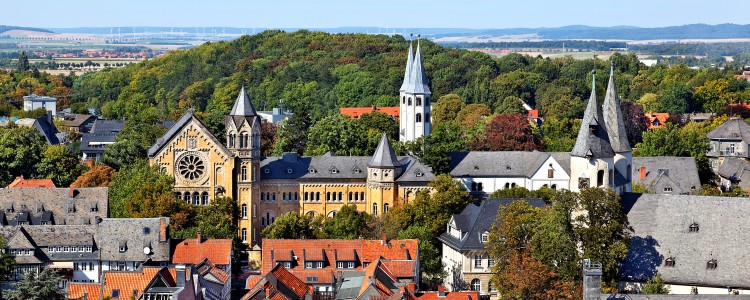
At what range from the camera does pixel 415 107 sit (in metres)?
122

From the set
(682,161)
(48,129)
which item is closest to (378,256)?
(682,161)

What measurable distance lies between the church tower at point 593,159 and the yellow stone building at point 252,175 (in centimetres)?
2255

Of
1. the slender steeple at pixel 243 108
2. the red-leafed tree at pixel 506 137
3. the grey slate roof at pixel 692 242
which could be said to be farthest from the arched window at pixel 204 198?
the grey slate roof at pixel 692 242

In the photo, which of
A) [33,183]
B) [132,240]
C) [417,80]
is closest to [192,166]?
[132,240]

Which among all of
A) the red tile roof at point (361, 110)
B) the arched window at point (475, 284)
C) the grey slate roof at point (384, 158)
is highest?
the grey slate roof at point (384, 158)

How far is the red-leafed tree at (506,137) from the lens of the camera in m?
123

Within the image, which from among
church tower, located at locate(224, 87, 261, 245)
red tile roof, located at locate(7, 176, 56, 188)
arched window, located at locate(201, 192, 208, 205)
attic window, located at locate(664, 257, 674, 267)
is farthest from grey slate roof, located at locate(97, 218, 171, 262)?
attic window, located at locate(664, 257, 674, 267)

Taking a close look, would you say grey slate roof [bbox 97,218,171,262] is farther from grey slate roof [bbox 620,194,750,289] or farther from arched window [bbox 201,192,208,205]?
grey slate roof [bbox 620,194,750,289]

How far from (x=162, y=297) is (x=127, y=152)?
5111cm

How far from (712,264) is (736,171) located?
160 feet

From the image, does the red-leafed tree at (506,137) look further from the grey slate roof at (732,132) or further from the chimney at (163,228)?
the chimney at (163,228)

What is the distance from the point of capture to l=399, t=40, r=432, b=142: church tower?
121000 millimetres

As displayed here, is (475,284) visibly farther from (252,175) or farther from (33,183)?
(33,183)

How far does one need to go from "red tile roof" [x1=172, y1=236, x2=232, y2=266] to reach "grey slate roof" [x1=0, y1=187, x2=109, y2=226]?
37.2 feet
